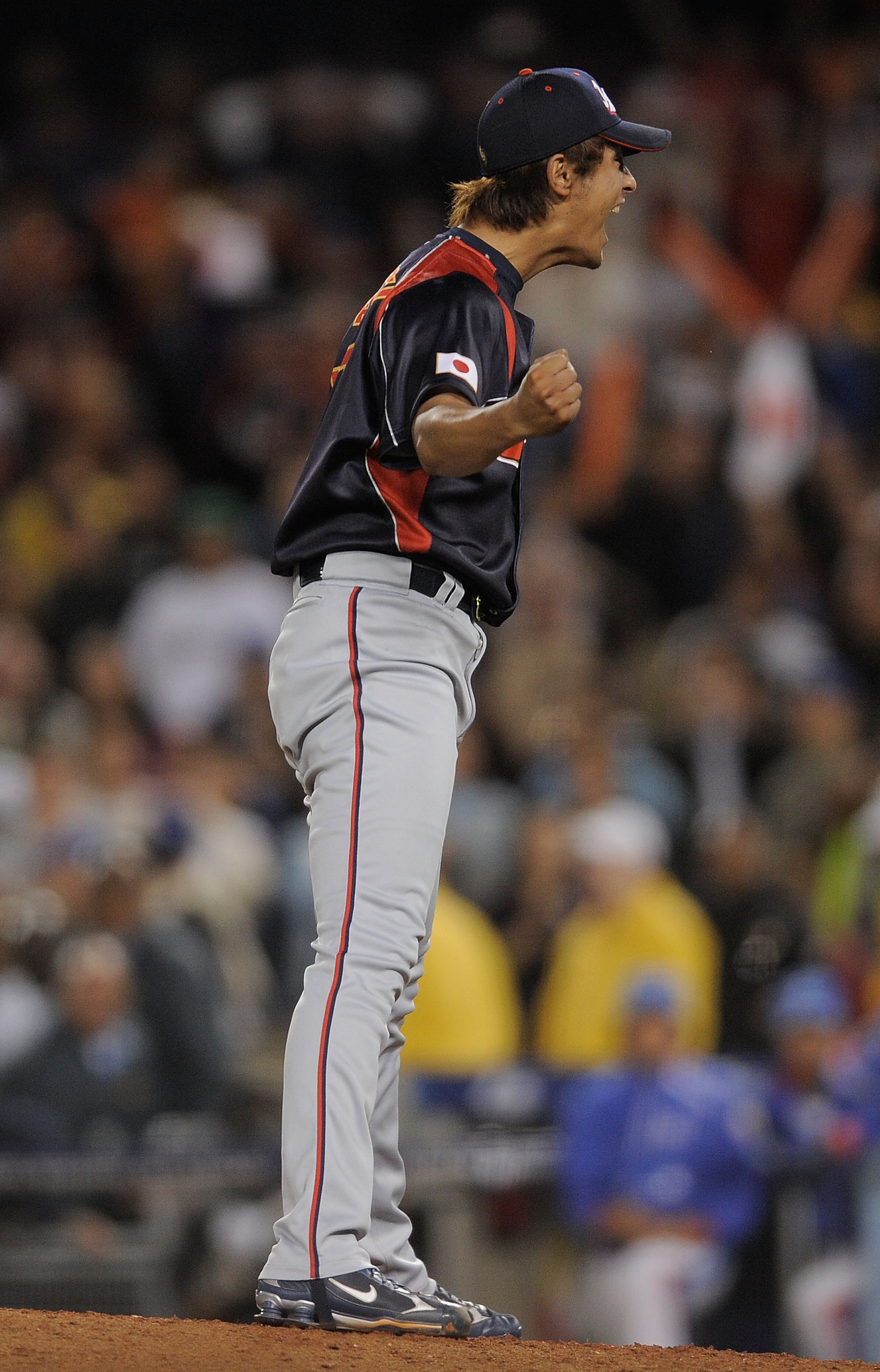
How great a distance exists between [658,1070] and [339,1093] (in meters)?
3.00

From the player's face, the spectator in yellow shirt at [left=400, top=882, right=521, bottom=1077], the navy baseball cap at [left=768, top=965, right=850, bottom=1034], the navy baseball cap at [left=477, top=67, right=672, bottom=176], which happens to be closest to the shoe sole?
the player's face

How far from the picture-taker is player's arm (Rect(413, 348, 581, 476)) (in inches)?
100

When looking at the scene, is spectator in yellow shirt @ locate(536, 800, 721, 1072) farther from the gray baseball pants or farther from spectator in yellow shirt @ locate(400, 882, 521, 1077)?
the gray baseball pants

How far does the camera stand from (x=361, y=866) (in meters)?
2.87

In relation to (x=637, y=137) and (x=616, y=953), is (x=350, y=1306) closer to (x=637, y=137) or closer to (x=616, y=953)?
(x=637, y=137)

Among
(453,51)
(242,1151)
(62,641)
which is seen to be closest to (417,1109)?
(242,1151)

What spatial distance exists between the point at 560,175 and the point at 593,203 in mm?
74

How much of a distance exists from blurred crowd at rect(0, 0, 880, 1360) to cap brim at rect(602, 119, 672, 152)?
10.3 feet

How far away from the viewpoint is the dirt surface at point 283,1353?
2633mm

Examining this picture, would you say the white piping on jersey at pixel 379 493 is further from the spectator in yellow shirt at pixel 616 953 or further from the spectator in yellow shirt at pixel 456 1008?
the spectator in yellow shirt at pixel 616 953

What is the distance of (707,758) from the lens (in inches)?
282

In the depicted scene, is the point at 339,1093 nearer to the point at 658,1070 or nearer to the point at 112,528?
the point at 658,1070

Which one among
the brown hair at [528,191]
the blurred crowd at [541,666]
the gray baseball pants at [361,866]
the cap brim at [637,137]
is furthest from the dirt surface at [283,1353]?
the blurred crowd at [541,666]

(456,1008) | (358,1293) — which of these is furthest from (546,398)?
(456,1008)
